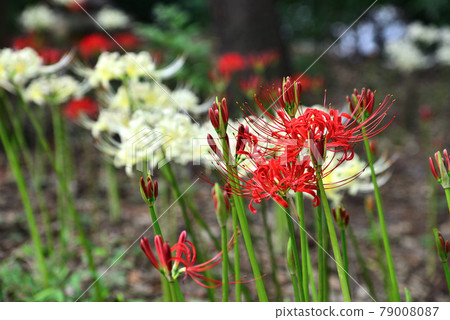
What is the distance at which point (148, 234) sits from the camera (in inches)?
88.8

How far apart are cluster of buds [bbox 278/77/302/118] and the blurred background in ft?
0.96

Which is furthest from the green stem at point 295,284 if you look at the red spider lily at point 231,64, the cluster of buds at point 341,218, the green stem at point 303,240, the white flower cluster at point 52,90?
the red spider lily at point 231,64

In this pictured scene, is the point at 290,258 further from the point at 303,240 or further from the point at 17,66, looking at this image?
the point at 17,66

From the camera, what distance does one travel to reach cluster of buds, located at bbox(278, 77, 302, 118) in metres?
0.66

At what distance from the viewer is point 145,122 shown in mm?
1079

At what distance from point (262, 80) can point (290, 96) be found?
134 cm

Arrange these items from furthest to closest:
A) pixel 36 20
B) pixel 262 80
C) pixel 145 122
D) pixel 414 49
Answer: pixel 36 20
pixel 414 49
pixel 262 80
pixel 145 122

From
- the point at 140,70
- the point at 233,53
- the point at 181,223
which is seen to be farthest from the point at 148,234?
the point at 140,70

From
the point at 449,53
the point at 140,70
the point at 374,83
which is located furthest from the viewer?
the point at 374,83

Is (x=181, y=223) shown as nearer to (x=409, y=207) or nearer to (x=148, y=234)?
(x=148, y=234)

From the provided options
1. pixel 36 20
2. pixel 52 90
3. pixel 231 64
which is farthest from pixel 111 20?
pixel 52 90

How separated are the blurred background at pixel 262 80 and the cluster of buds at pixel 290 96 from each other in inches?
11.6

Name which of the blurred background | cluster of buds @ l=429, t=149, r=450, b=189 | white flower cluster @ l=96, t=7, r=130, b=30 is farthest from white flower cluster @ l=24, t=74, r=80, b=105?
white flower cluster @ l=96, t=7, r=130, b=30
